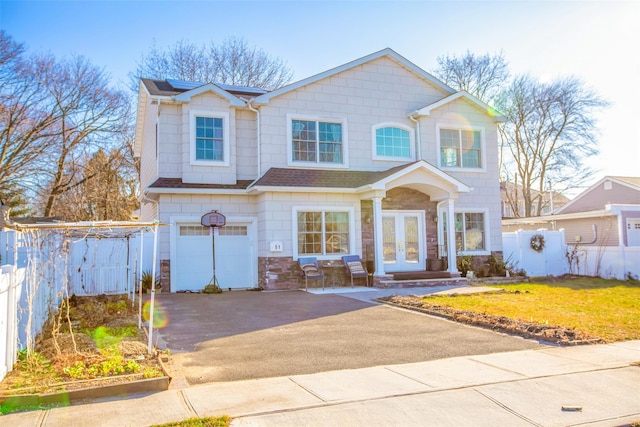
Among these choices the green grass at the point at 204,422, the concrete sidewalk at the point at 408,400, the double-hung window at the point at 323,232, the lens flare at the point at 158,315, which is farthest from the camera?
the double-hung window at the point at 323,232

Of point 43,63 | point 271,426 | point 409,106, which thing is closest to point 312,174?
point 409,106

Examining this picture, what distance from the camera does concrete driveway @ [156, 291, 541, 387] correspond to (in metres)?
6.95

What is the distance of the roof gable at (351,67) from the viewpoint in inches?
669

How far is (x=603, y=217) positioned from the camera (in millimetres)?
24109

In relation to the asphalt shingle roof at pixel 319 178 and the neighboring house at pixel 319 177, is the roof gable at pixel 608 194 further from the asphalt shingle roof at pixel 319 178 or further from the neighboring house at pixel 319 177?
the asphalt shingle roof at pixel 319 178

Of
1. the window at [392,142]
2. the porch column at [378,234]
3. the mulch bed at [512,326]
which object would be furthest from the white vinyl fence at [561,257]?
the mulch bed at [512,326]

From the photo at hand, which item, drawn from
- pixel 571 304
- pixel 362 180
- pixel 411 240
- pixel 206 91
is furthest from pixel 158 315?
pixel 411 240

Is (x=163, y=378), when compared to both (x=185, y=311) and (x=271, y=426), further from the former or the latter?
(x=185, y=311)

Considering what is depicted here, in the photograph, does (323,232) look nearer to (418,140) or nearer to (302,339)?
(418,140)

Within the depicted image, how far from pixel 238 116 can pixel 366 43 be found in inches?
253

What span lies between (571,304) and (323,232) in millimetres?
7618

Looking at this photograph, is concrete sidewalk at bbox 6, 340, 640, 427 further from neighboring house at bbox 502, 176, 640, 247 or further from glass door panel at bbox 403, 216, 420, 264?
neighboring house at bbox 502, 176, 640, 247

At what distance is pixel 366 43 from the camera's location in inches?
801

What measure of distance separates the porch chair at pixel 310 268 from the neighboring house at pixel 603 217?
40.2ft
